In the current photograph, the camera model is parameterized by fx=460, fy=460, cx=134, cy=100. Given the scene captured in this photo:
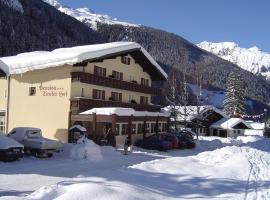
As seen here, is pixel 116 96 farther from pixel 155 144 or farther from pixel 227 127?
pixel 227 127

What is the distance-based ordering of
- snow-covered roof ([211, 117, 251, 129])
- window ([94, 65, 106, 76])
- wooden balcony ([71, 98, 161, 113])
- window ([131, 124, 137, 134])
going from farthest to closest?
snow-covered roof ([211, 117, 251, 129]) → window ([131, 124, 137, 134]) → window ([94, 65, 106, 76]) → wooden balcony ([71, 98, 161, 113])

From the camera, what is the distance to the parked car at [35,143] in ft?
83.9

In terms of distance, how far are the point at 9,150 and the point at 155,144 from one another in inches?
620

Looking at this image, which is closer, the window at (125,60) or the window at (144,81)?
the window at (125,60)

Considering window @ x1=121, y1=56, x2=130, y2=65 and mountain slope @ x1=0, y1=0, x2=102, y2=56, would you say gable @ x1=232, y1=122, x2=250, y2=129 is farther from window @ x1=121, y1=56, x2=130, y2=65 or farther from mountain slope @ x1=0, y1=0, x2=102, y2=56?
mountain slope @ x1=0, y1=0, x2=102, y2=56

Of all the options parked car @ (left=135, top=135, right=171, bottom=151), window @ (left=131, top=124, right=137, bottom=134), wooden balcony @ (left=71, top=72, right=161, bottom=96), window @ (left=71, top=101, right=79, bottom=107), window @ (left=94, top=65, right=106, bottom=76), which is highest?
window @ (left=94, top=65, right=106, bottom=76)

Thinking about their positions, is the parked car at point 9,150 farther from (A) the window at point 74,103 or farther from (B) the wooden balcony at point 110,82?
(B) the wooden balcony at point 110,82

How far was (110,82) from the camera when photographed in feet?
131

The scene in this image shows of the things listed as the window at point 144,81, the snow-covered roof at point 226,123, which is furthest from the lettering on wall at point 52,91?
the snow-covered roof at point 226,123

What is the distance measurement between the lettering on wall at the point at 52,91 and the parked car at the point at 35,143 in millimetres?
9250

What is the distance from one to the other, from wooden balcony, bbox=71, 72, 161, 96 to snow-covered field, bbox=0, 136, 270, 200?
36.6 ft

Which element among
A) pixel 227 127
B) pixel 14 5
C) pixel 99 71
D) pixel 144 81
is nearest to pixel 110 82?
pixel 99 71

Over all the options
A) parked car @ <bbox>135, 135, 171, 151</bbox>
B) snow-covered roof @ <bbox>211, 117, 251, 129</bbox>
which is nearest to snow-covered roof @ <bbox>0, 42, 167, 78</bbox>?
parked car @ <bbox>135, 135, 171, 151</bbox>

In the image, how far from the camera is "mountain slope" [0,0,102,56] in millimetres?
107306
